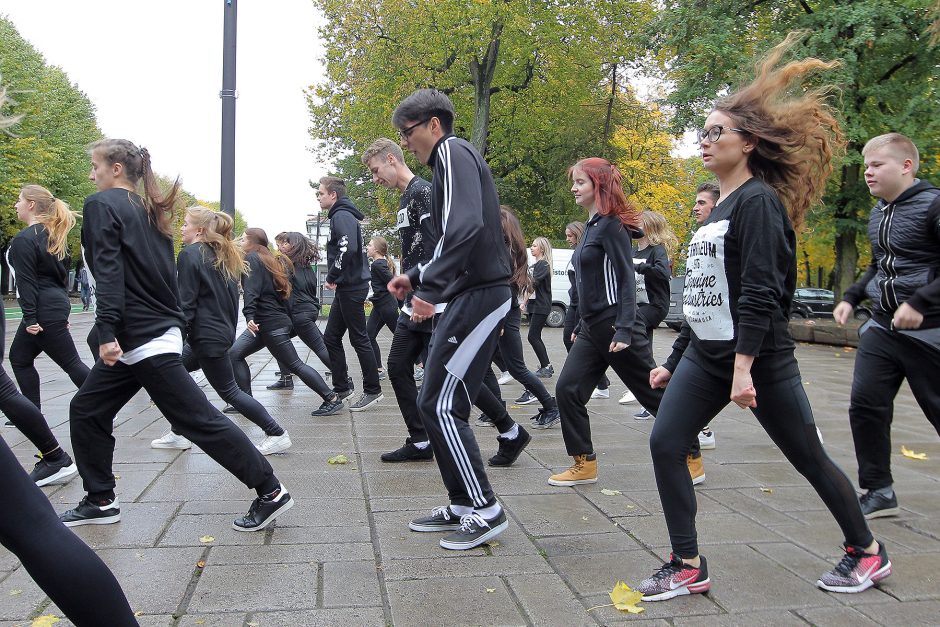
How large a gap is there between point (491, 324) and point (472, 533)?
94 cm

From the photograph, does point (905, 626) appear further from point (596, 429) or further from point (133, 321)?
point (596, 429)

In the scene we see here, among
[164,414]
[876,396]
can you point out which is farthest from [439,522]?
[876,396]

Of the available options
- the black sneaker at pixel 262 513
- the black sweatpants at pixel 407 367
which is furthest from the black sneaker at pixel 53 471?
the black sweatpants at pixel 407 367

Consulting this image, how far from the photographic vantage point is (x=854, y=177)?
20875 millimetres

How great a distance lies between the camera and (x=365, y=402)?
25.8 feet

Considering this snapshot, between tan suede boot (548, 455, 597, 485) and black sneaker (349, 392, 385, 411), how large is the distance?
3341 millimetres

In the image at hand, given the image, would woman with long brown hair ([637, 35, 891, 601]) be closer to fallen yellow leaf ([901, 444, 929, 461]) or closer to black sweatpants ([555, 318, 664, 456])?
black sweatpants ([555, 318, 664, 456])

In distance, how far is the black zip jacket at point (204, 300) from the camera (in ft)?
18.3

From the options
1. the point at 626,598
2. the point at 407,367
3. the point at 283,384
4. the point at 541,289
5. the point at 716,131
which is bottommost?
the point at 283,384

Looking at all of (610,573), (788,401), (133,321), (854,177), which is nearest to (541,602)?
(610,573)

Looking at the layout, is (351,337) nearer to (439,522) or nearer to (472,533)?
(439,522)

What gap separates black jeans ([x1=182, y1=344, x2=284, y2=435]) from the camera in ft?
18.0

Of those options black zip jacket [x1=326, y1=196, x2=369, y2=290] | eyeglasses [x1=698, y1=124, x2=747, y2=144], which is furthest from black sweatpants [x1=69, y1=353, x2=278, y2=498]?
black zip jacket [x1=326, y1=196, x2=369, y2=290]

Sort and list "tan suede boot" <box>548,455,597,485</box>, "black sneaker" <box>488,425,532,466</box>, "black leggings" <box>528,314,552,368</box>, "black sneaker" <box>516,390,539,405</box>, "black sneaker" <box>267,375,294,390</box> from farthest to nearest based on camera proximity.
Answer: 1. "black leggings" <box>528,314,552,368</box>
2. "black sneaker" <box>267,375,294,390</box>
3. "black sneaker" <box>516,390,539,405</box>
4. "black sneaker" <box>488,425,532,466</box>
5. "tan suede boot" <box>548,455,597,485</box>
